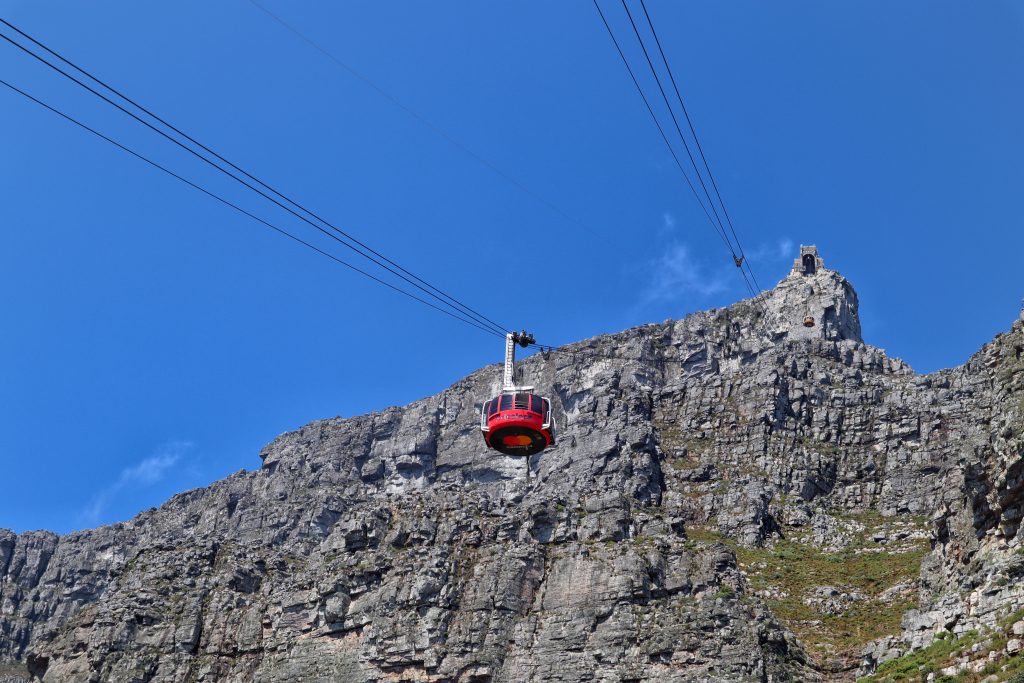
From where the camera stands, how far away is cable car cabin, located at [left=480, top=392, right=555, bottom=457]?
5828cm

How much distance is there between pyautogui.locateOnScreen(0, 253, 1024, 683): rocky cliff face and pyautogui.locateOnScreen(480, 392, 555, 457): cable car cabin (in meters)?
18.9

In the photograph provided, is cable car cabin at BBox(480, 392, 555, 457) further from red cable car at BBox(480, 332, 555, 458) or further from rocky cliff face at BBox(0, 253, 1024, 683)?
rocky cliff face at BBox(0, 253, 1024, 683)

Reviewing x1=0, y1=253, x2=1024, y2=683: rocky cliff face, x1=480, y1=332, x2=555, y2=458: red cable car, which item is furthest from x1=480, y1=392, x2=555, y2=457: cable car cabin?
x1=0, y1=253, x2=1024, y2=683: rocky cliff face

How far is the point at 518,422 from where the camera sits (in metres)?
58.1

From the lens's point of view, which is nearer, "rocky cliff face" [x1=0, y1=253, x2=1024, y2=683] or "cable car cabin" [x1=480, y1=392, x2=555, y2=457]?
"cable car cabin" [x1=480, y1=392, x2=555, y2=457]

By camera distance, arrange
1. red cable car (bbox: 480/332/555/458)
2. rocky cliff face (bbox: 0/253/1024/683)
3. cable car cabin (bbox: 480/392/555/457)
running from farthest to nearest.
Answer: rocky cliff face (bbox: 0/253/1024/683), cable car cabin (bbox: 480/392/555/457), red cable car (bbox: 480/332/555/458)

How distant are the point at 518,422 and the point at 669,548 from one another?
3995 cm

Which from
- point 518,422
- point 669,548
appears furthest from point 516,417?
point 669,548

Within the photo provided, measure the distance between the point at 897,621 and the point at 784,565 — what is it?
18.2 metres

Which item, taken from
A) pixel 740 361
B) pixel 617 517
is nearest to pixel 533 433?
pixel 617 517

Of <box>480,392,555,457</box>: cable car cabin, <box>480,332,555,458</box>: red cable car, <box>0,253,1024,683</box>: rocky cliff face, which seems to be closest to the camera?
<box>480,332,555,458</box>: red cable car

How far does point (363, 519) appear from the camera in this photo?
11119cm

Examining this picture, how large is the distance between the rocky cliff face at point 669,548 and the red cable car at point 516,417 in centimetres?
1895

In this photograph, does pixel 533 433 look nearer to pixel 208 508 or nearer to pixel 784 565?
pixel 784 565
